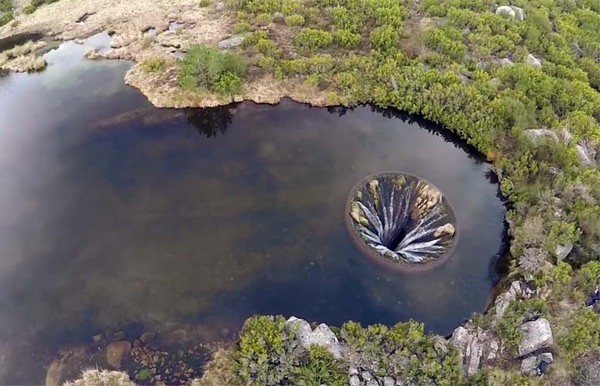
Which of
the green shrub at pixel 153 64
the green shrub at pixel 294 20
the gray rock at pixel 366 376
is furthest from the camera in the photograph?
the green shrub at pixel 294 20

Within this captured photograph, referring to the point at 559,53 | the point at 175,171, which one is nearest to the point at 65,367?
the point at 175,171

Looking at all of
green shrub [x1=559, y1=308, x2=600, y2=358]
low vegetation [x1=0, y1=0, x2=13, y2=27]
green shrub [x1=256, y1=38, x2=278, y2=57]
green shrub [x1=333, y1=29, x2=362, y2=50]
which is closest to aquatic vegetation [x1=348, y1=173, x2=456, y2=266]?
green shrub [x1=559, y1=308, x2=600, y2=358]

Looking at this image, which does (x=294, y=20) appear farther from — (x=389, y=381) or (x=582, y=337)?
(x=582, y=337)

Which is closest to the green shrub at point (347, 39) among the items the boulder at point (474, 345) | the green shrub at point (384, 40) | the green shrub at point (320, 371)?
the green shrub at point (384, 40)

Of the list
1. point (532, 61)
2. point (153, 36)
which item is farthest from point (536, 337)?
point (153, 36)

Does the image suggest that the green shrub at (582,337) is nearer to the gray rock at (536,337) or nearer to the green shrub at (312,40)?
the gray rock at (536,337)

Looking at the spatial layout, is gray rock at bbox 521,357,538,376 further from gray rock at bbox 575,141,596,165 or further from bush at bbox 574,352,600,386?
gray rock at bbox 575,141,596,165

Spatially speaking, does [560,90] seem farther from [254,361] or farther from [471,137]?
[254,361]
